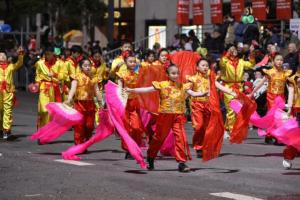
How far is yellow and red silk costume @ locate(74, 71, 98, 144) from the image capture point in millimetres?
15523

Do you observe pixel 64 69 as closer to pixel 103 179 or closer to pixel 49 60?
pixel 49 60

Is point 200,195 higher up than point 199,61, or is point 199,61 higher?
point 199,61

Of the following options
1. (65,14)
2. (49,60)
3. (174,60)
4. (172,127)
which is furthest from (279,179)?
(65,14)

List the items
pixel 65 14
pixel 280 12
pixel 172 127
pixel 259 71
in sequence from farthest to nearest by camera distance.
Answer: pixel 65 14, pixel 280 12, pixel 259 71, pixel 172 127

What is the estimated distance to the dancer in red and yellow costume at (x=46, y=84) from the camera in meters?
18.1

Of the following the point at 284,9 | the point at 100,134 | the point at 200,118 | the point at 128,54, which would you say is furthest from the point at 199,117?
the point at 284,9

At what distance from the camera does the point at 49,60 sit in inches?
719

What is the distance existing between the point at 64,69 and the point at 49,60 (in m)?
0.70

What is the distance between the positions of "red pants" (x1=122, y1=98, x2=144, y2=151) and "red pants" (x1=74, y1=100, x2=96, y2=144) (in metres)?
0.91

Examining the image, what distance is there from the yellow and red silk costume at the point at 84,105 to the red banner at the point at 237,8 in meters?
12.4

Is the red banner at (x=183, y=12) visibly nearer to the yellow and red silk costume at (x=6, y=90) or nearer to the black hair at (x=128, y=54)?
the yellow and red silk costume at (x=6, y=90)

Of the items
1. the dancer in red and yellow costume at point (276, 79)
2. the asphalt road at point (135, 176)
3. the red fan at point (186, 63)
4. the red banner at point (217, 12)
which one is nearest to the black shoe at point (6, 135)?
the asphalt road at point (135, 176)

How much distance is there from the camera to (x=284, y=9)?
2547cm

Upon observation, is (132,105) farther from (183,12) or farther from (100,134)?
(183,12)
